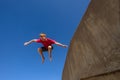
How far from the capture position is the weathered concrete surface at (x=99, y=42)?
14.1 ft

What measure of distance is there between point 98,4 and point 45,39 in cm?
581

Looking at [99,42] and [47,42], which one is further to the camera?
[47,42]

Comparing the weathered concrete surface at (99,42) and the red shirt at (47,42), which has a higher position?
the red shirt at (47,42)

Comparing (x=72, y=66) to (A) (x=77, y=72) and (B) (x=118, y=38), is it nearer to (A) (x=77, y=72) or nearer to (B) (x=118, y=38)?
(A) (x=77, y=72)

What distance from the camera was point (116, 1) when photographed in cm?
425

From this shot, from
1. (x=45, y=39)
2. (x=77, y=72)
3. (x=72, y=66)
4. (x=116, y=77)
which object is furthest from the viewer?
(x=45, y=39)

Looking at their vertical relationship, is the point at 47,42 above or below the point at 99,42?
above

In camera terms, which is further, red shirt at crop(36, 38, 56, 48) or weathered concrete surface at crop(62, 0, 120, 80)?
red shirt at crop(36, 38, 56, 48)

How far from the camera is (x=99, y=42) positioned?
489 cm

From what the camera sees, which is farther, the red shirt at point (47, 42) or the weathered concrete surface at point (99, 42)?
the red shirt at point (47, 42)

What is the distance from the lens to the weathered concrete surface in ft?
14.1

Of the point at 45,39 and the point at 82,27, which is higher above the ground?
the point at 45,39

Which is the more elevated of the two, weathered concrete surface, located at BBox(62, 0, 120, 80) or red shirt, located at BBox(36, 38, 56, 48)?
red shirt, located at BBox(36, 38, 56, 48)

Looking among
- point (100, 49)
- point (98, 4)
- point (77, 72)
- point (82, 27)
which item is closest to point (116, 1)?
point (98, 4)
